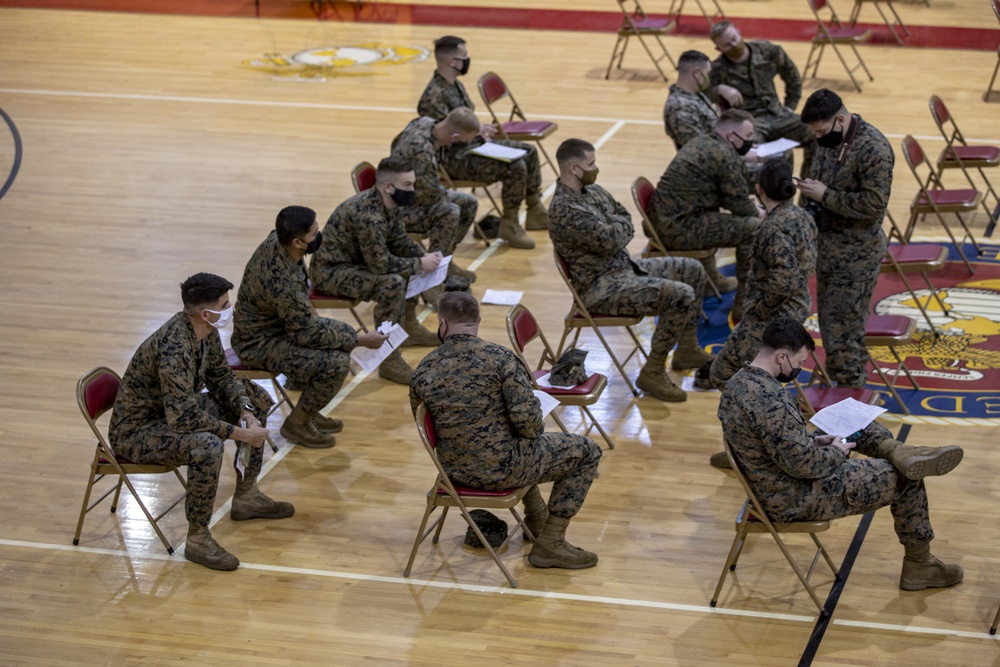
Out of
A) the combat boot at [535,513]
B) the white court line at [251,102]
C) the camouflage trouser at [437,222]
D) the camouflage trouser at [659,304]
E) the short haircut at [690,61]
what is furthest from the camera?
the white court line at [251,102]

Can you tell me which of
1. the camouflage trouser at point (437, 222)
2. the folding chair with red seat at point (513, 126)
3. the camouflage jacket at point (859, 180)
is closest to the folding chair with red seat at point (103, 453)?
the camouflage trouser at point (437, 222)

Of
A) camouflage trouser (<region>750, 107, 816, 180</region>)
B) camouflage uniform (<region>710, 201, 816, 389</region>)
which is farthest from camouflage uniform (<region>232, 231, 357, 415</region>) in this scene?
camouflage trouser (<region>750, 107, 816, 180</region>)

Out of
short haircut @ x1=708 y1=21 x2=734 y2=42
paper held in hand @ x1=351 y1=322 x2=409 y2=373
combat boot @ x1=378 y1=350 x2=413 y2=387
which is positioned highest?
short haircut @ x1=708 y1=21 x2=734 y2=42

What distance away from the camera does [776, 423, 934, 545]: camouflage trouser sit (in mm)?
5516

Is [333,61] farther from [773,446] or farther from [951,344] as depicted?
[773,446]

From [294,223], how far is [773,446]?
9.64ft

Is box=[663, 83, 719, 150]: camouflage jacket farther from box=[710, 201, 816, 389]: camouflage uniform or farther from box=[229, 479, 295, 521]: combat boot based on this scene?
box=[229, 479, 295, 521]: combat boot

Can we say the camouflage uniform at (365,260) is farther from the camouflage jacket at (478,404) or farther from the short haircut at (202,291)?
the camouflage jacket at (478,404)

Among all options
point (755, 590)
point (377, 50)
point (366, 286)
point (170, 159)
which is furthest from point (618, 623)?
point (377, 50)

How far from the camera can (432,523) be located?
6531 millimetres

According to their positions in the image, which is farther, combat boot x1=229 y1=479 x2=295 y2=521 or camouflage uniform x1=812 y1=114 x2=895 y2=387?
camouflage uniform x1=812 y1=114 x2=895 y2=387

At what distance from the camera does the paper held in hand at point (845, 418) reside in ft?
18.4

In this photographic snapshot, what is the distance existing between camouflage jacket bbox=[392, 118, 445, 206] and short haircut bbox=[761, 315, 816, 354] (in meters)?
4.02

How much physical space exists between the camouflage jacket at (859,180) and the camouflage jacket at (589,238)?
1245 millimetres
